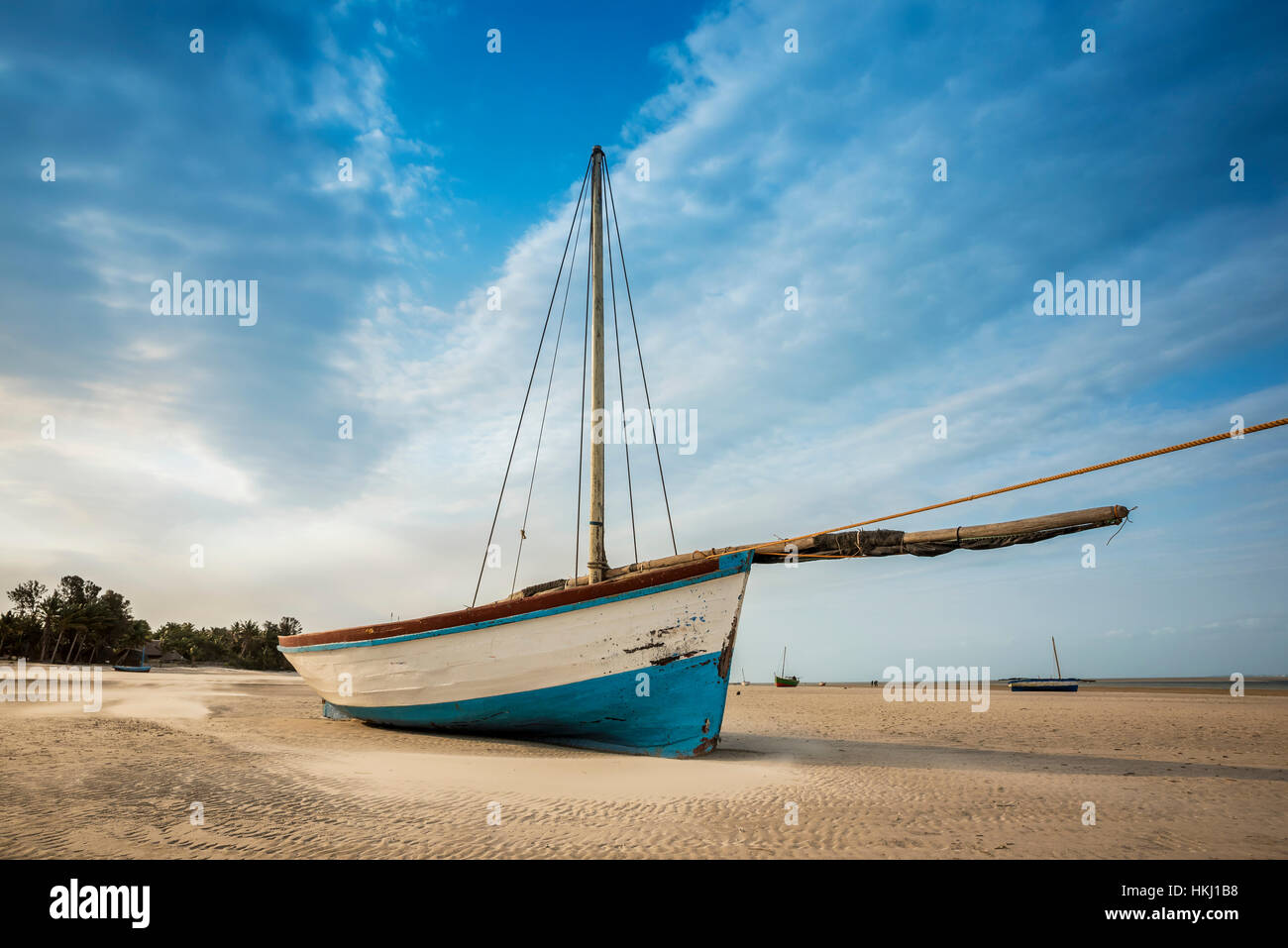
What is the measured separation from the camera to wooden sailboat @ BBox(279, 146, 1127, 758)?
10.2 m

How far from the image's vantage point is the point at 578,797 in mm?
6695

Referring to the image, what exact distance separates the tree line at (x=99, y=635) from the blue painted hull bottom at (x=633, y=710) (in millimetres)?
62953

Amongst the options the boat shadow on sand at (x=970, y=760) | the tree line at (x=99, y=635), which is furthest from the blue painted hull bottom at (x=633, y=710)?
the tree line at (x=99, y=635)

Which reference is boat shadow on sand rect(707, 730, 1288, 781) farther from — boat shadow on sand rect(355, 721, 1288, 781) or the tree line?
the tree line

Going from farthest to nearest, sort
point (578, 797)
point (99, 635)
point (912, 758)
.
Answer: point (99, 635), point (912, 758), point (578, 797)

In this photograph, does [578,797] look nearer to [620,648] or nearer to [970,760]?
[620,648]

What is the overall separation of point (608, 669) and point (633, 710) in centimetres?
83

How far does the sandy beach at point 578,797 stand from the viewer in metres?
4.94

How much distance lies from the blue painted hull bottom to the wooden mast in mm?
2324

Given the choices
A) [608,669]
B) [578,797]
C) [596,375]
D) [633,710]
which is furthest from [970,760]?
[596,375]

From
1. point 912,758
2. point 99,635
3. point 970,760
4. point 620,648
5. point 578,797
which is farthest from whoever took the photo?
point 99,635

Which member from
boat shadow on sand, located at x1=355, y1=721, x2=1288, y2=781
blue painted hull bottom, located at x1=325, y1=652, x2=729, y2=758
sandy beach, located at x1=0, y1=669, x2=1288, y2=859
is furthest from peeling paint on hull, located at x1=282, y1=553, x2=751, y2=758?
sandy beach, located at x1=0, y1=669, x2=1288, y2=859
